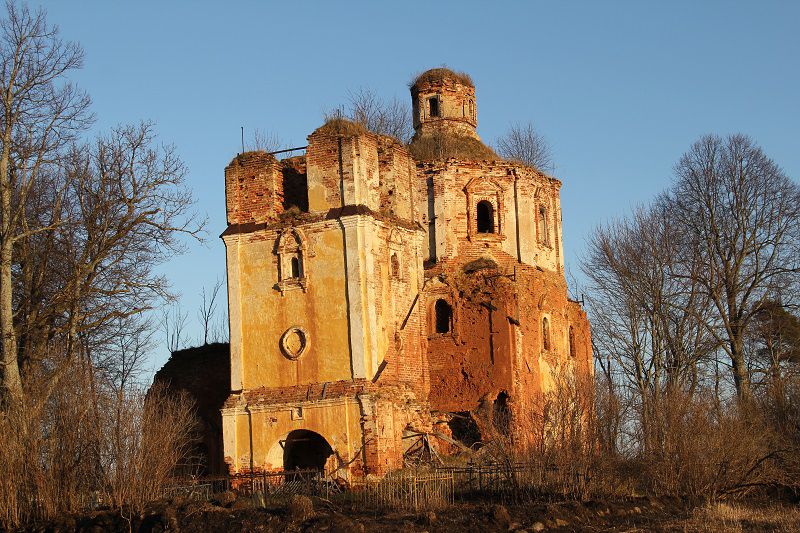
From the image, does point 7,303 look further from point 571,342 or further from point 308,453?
point 571,342

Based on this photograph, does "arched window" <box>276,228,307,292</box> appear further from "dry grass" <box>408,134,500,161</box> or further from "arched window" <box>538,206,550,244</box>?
"arched window" <box>538,206,550,244</box>

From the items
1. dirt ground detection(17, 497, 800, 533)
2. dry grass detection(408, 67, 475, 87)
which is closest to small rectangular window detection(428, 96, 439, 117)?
dry grass detection(408, 67, 475, 87)

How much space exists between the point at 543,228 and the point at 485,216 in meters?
1.58

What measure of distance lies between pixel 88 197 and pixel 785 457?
15.6 metres

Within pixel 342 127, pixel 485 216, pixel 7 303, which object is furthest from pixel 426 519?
pixel 485 216

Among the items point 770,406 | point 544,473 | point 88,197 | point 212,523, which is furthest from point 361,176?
point 770,406

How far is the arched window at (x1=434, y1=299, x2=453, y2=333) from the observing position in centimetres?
2928

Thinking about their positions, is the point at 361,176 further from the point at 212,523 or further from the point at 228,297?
the point at 212,523

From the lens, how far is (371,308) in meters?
26.1

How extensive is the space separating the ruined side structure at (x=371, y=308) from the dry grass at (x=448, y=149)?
0.34 metres

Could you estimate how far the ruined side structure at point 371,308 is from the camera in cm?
2592

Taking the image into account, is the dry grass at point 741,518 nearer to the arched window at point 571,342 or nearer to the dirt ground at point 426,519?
the dirt ground at point 426,519

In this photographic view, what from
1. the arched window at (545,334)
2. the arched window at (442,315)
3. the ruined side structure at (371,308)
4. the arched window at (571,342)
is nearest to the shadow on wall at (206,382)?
the ruined side structure at (371,308)

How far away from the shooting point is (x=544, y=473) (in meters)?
22.8
